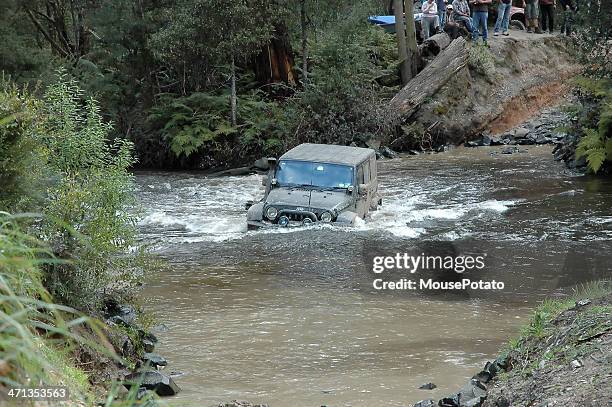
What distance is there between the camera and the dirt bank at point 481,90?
29.1 m

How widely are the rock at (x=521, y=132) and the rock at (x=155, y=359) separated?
20.6 m

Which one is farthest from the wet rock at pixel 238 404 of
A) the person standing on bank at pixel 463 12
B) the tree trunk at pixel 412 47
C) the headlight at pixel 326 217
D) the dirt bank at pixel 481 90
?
the tree trunk at pixel 412 47

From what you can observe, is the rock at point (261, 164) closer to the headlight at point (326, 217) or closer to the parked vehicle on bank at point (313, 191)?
the parked vehicle on bank at point (313, 191)

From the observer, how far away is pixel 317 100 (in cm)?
2794

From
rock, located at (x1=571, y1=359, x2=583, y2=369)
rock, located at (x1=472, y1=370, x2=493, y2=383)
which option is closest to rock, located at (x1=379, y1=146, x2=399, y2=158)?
rock, located at (x1=472, y1=370, x2=493, y2=383)

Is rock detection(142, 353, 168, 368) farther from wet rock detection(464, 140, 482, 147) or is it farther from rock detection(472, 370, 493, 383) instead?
wet rock detection(464, 140, 482, 147)

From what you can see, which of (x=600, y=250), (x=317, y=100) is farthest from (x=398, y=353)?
(x=317, y=100)

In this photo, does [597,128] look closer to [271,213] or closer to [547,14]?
[271,213]

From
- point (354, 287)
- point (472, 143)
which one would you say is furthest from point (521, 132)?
point (354, 287)

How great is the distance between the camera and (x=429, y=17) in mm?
33656

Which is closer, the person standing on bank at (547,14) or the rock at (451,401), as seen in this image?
the rock at (451,401)

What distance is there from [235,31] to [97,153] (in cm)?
1641

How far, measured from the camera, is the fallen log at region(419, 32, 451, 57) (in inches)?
1291

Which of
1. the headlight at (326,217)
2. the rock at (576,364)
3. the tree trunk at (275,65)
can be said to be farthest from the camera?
the tree trunk at (275,65)
